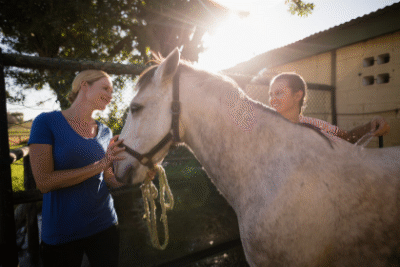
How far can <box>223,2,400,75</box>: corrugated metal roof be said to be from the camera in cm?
491

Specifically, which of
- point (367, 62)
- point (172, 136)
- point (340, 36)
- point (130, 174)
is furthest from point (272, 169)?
→ point (340, 36)

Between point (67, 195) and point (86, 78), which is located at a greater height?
point (86, 78)

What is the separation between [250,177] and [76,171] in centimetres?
126

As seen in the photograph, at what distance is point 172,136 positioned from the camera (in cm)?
144

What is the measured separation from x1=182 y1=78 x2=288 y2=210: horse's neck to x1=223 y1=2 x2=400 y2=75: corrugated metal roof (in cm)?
627

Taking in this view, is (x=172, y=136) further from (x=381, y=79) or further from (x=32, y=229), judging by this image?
(x=381, y=79)

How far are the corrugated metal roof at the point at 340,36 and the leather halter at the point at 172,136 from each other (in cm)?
652

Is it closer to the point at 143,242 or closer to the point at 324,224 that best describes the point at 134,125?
the point at 324,224

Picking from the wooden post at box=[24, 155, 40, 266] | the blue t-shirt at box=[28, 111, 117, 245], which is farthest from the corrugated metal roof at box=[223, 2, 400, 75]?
the wooden post at box=[24, 155, 40, 266]

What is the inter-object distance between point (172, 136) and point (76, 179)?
78cm

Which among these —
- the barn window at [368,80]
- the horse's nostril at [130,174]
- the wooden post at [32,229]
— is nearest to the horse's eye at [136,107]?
the horse's nostril at [130,174]

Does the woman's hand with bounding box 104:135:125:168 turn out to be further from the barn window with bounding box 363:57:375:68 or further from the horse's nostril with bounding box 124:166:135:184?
the barn window with bounding box 363:57:375:68

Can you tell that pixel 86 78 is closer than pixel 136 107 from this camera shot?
No

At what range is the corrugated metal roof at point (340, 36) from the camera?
4906mm
